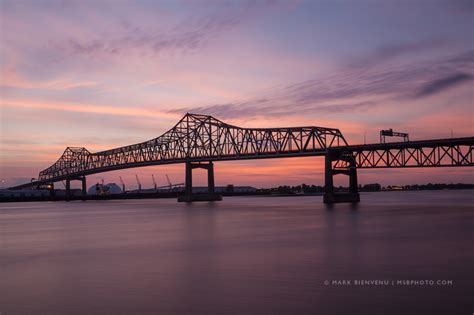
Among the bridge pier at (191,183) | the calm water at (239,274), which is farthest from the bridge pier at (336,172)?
the calm water at (239,274)

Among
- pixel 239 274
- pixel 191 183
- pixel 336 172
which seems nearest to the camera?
pixel 239 274

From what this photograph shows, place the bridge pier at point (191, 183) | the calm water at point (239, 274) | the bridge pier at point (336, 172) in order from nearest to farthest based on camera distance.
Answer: the calm water at point (239, 274) < the bridge pier at point (336, 172) < the bridge pier at point (191, 183)

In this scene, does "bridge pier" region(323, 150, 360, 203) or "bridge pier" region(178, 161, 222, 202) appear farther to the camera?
"bridge pier" region(178, 161, 222, 202)

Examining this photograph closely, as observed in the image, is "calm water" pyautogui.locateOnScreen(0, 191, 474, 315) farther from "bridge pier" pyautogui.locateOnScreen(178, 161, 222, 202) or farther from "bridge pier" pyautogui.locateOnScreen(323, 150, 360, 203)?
"bridge pier" pyautogui.locateOnScreen(178, 161, 222, 202)

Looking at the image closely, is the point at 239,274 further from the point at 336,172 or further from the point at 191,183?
the point at 191,183

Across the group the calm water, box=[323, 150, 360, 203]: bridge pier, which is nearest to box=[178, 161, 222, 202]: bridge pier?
box=[323, 150, 360, 203]: bridge pier

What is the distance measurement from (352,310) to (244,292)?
3640 millimetres

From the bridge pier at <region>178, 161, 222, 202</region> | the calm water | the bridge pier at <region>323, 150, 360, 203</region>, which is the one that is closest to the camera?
the calm water

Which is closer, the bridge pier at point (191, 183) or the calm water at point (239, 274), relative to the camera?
the calm water at point (239, 274)

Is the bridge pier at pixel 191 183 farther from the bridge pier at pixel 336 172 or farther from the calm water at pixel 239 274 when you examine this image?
the calm water at pixel 239 274

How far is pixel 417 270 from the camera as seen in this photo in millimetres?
19641

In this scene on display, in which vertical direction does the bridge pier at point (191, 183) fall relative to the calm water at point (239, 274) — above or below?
above

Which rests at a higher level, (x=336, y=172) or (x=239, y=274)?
(x=336, y=172)

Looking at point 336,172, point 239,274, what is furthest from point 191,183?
point 239,274
